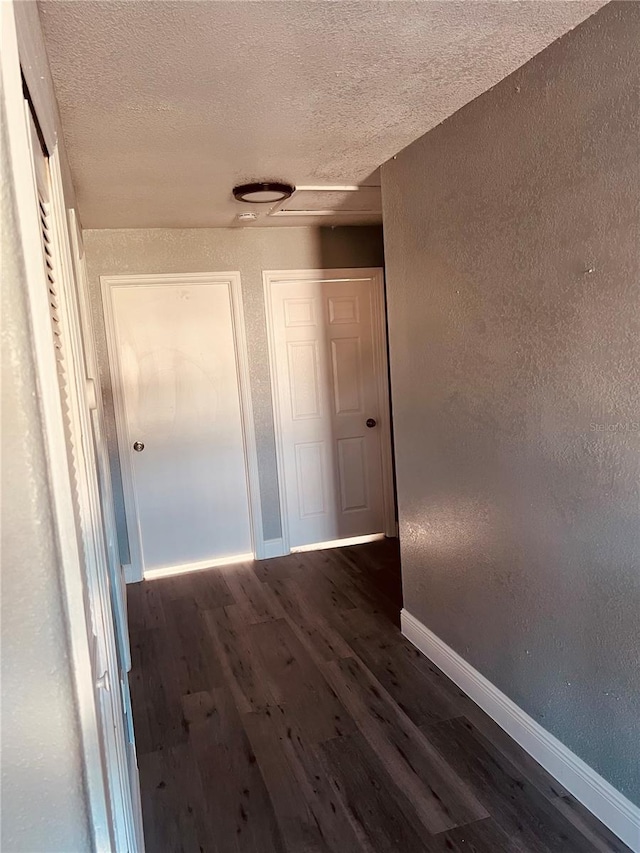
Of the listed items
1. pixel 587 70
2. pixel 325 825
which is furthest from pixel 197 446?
pixel 587 70

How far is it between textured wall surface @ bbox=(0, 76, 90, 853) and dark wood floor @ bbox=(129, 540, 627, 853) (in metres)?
1.50

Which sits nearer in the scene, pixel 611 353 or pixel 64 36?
pixel 64 36

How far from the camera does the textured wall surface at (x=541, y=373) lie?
1.60 meters

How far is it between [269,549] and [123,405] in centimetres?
142

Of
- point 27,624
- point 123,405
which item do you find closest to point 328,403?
point 123,405

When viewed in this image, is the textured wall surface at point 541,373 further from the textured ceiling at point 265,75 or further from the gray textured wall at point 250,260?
the gray textured wall at point 250,260

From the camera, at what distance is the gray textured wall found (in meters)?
3.78

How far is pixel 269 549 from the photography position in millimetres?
4301

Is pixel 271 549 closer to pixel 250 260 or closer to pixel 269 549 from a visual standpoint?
pixel 269 549

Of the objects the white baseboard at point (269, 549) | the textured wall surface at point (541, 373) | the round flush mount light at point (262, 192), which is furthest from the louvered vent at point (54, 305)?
the white baseboard at point (269, 549)

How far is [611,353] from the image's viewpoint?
1.63m

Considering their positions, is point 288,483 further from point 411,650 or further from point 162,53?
point 162,53

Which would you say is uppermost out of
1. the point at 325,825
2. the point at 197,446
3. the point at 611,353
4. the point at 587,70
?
the point at 587,70

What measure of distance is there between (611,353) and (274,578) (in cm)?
283
